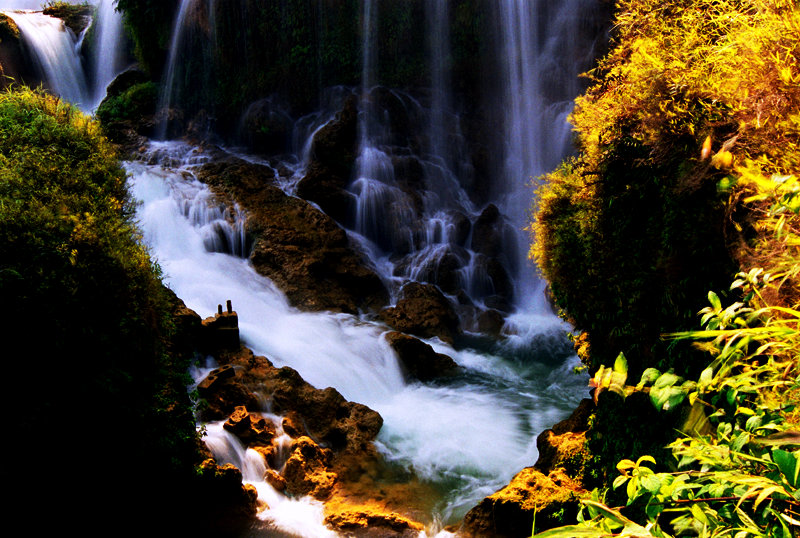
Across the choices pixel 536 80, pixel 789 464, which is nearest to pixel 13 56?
pixel 536 80

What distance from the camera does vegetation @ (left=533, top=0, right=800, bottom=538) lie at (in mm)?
1235

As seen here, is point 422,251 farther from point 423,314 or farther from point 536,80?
point 536,80

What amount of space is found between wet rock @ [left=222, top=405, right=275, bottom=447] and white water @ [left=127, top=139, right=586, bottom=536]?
0.28 metres

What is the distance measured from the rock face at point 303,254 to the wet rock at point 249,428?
4713 millimetres

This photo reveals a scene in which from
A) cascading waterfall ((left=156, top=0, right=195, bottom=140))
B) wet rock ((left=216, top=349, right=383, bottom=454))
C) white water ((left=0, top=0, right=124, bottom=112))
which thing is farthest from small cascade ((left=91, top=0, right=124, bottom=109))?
wet rock ((left=216, top=349, right=383, bottom=454))

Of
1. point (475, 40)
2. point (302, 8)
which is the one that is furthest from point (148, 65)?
point (475, 40)

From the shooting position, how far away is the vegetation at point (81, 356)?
157 inches

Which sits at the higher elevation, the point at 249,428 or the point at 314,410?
the point at 249,428

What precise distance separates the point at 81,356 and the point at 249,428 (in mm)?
2630

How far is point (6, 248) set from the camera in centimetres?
419

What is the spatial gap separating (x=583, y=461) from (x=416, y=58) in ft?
53.8

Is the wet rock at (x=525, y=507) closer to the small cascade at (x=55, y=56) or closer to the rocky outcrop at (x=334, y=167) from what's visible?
the rocky outcrop at (x=334, y=167)

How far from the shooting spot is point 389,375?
9.25 m

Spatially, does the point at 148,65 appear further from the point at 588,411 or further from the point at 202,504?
the point at 588,411
